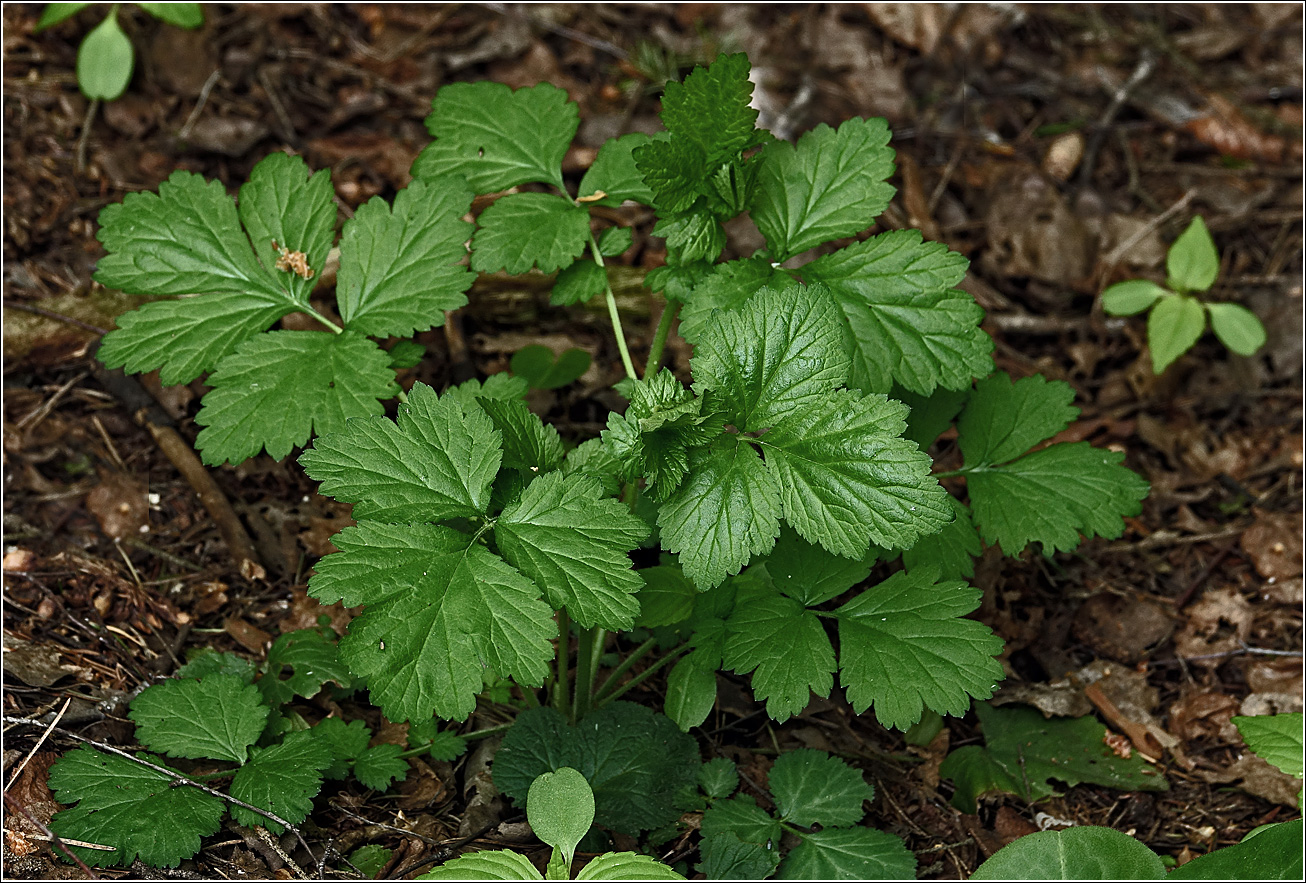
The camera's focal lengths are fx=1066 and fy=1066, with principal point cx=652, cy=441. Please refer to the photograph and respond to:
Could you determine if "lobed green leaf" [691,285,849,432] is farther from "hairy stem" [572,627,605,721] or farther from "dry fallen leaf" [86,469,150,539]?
"dry fallen leaf" [86,469,150,539]

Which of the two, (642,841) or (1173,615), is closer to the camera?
(642,841)

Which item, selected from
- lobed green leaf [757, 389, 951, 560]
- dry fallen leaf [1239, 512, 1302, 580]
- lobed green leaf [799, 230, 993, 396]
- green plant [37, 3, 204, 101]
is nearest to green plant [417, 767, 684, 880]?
lobed green leaf [757, 389, 951, 560]

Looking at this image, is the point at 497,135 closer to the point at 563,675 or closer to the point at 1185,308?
the point at 563,675

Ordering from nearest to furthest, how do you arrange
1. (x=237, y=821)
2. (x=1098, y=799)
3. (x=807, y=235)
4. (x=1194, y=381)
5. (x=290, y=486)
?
(x=237, y=821)
(x=807, y=235)
(x=1098, y=799)
(x=290, y=486)
(x=1194, y=381)

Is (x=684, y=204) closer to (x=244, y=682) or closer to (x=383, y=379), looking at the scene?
(x=383, y=379)

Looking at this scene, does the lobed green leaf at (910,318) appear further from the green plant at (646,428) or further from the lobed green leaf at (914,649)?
the lobed green leaf at (914,649)

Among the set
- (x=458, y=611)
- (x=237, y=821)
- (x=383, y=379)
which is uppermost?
(x=383, y=379)

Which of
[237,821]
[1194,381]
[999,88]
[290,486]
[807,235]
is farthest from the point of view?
[999,88]

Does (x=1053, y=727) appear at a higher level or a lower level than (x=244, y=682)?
lower

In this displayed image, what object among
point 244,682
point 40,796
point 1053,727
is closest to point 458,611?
point 244,682
